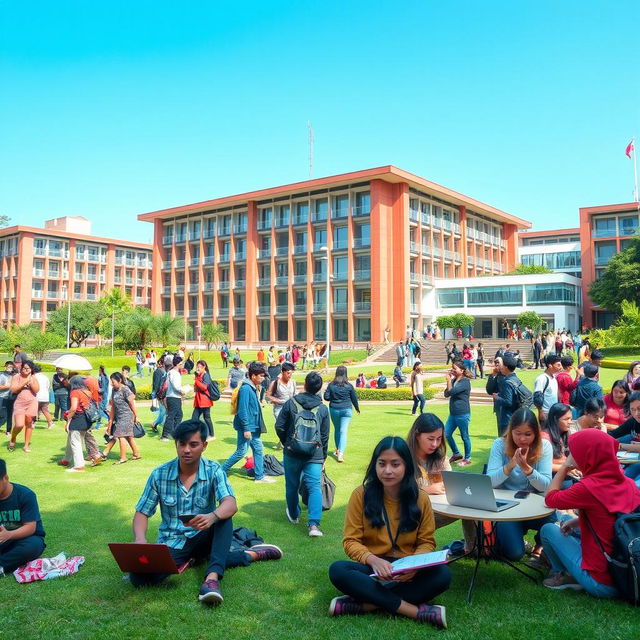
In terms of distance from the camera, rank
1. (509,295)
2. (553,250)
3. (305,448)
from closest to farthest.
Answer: (305,448)
(509,295)
(553,250)

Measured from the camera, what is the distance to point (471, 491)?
14.3 feet

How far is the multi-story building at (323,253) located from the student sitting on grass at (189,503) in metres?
41.5

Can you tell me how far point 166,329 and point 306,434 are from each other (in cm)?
3909

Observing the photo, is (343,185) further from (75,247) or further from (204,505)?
(204,505)

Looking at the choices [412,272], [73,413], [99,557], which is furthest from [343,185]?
[99,557]

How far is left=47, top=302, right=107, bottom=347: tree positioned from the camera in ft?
208

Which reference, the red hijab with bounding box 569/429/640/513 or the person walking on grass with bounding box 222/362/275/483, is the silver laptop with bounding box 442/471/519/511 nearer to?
the red hijab with bounding box 569/429/640/513

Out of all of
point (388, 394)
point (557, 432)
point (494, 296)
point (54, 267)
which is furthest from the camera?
point (54, 267)

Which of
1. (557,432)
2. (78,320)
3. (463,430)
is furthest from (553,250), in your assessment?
(557,432)

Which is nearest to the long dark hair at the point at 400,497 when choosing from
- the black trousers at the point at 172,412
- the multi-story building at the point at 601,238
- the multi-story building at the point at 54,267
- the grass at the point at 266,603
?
the grass at the point at 266,603

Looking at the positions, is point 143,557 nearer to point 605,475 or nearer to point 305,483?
point 305,483

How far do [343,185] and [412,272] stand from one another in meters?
9.30

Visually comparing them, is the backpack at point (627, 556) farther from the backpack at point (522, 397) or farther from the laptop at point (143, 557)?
the backpack at point (522, 397)

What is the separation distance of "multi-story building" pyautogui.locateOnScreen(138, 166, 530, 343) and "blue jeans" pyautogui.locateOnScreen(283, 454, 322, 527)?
39.9 meters
